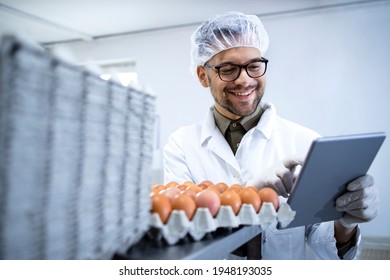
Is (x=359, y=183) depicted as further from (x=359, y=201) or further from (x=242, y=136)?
(x=242, y=136)

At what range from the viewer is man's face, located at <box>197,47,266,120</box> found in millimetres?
1170

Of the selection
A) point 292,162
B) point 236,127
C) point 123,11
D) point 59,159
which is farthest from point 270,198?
point 123,11

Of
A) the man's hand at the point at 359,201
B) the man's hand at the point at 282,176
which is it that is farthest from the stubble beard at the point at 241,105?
the man's hand at the point at 359,201

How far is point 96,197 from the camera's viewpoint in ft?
1.33

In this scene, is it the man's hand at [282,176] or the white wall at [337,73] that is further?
the white wall at [337,73]

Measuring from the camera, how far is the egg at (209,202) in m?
0.57

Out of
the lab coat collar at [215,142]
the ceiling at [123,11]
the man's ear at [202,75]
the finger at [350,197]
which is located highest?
the ceiling at [123,11]

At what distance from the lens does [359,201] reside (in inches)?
30.4

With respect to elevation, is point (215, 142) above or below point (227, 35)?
below

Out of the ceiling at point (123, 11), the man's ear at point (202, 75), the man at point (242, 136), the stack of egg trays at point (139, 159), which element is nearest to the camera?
the stack of egg trays at point (139, 159)

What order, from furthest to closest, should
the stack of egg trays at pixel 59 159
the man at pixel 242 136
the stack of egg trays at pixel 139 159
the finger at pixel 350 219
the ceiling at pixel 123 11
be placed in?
the ceiling at pixel 123 11, the man at pixel 242 136, the finger at pixel 350 219, the stack of egg trays at pixel 139 159, the stack of egg trays at pixel 59 159

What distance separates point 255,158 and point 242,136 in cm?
13

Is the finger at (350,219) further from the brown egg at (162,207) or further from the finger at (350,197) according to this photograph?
the brown egg at (162,207)

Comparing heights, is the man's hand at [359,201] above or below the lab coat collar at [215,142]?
below
